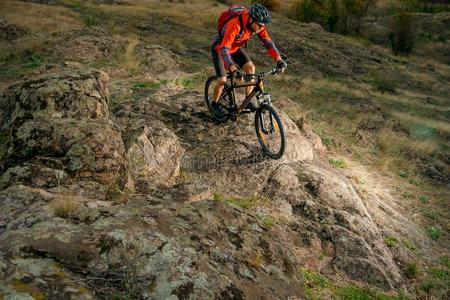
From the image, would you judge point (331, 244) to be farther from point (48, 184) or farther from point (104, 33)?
point (104, 33)

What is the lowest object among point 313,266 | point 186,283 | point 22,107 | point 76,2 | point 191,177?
point 313,266

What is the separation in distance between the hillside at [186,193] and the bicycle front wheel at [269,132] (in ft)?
0.81

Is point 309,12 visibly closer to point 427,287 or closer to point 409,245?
point 409,245

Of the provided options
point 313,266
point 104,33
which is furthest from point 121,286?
point 104,33

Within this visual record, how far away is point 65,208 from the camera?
4.62 meters

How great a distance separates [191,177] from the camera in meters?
8.11

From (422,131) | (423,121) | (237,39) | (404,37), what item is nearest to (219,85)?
(237,39)

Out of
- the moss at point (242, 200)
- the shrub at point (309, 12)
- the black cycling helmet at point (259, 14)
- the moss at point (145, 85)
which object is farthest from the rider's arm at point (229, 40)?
the shrub at point (309, 12)

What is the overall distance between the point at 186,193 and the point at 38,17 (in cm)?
2316

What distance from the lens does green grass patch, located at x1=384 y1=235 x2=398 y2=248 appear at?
26.5ft

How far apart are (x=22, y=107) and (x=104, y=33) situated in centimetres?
1217

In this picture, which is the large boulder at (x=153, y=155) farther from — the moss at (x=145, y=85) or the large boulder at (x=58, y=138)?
the moss at (x=145, y=85)

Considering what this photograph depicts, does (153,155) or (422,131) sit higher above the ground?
(153,155)

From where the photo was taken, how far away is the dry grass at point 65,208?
4.59 meters
